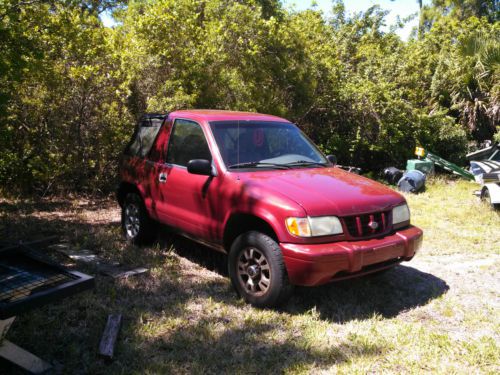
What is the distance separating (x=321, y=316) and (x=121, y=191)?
11.0 feet

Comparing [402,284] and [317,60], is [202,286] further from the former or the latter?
[317,60]

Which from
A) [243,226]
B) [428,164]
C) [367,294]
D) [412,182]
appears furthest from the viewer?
[428,164]

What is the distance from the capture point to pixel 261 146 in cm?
499

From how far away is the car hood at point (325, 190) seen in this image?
398 cm

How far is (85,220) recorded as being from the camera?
7352 millimetres

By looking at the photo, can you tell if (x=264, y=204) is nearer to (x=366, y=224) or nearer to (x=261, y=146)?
(x=366, y=224)

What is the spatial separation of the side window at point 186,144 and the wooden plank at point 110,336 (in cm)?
183

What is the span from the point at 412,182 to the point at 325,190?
6.79 metres

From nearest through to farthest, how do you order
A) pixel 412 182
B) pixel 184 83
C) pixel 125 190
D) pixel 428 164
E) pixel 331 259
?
pixel 331 259, pixel 125 190, pixel 184 83, pixel 412 182, pixel 428 164

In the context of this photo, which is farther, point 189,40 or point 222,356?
point 189,40

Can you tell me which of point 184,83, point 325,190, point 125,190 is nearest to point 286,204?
point 325,190

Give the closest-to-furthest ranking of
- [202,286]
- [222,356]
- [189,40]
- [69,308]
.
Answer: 1. [222,356]
2. [69,308]
3. [202,286]
4. [189,40]

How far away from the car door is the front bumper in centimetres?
110

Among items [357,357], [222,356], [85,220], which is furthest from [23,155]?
[357,357]
